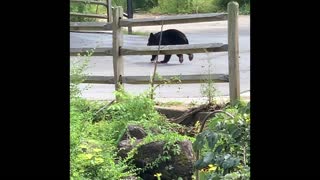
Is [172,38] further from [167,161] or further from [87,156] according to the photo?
[87,156]

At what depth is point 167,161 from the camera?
5191 mm

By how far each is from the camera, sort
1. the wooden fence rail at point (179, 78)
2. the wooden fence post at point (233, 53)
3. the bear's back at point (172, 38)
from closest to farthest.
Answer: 1. the wooden fence post at point (233, 53)
2. the wooden fence rail at point (179, 78)
3. the bear's back at point (172, 38)

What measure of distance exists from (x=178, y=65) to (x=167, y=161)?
9.00 m

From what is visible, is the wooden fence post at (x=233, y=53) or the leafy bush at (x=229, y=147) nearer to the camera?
the leafy bush at (x=229, y=147)

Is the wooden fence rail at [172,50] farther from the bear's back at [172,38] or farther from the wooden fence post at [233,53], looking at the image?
the bear's back at [172,38]

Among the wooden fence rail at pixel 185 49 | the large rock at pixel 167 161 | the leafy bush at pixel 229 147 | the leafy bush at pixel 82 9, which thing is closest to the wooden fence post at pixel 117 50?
the wooden fence rail at pixel 185 49

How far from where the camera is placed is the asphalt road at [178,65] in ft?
32.2

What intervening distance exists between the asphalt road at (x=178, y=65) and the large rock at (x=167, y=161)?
9.09ft

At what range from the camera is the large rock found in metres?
5.20

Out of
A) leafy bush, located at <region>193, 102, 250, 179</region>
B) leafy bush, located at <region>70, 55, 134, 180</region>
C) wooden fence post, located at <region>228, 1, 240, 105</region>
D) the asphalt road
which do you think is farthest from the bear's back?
Answer: leafy bush, located at <region>193, 102, 250, 179</region>

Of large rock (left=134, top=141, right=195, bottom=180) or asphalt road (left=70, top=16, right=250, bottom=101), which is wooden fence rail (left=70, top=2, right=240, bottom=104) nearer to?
asphalt road (left=70, top=16, right=250, bottom=101)
